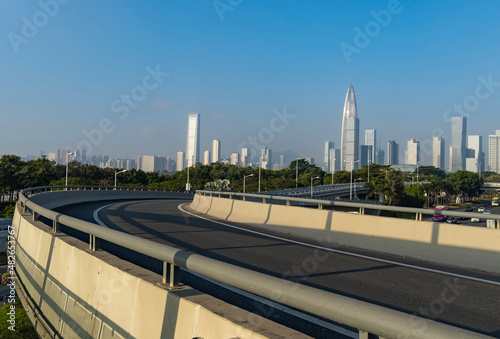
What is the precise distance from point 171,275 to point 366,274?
4.83 meters

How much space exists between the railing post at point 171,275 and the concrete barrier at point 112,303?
94 millimetres

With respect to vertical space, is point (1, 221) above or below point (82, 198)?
below

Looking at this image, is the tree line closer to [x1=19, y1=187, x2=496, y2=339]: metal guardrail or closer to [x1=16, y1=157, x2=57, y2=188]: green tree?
[x1=16, y1=157, x2=57, y2=188]: green tree

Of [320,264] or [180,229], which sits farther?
[180,229]

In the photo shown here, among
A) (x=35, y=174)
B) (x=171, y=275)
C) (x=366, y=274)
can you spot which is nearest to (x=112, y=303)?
(x=171, y=275)

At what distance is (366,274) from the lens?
763 cm

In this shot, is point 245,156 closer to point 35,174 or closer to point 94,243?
point 35,174

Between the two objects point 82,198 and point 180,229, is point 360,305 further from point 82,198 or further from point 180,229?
point 82,198

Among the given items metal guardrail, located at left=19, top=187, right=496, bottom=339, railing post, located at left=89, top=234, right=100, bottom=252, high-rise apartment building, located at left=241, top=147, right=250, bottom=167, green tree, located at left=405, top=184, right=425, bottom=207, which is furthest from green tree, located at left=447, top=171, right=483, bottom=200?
metal guardrail, located at left=19, top=187, right=496, bottom=339

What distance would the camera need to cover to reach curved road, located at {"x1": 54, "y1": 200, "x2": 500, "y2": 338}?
5.58m

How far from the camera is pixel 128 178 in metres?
113

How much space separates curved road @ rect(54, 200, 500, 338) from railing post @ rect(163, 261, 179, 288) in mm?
1870

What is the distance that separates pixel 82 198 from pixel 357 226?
2368 centimetres

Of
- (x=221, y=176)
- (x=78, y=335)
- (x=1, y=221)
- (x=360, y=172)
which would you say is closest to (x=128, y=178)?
(x=221, y=176)
